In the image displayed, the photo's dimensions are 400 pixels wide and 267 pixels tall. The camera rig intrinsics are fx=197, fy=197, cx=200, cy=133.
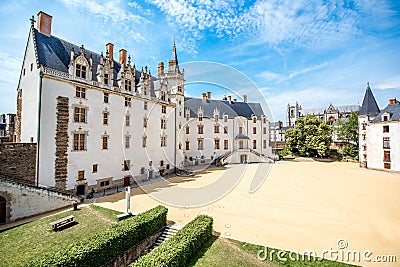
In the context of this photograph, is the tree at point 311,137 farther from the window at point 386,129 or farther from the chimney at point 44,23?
the chimney at point 44,23

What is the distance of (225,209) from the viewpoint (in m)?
15.9

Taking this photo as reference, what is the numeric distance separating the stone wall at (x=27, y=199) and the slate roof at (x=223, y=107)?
86.4 feet

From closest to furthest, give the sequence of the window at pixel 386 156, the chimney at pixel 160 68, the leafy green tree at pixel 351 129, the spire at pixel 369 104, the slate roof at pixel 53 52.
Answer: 1. the slate roof at pixel 53 52
2. the window at pixel 386 156
3. the chimney at pixel 160 68
4. the spire at pixel 369 104
5. the leafy green tree at pixel 351 129

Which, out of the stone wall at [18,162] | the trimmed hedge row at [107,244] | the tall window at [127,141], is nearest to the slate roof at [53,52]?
the tall window at [127,141]

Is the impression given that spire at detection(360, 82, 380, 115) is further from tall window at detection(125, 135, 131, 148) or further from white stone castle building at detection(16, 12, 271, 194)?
tall window at detection(125, 135, 131, 148)

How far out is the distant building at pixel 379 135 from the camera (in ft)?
103

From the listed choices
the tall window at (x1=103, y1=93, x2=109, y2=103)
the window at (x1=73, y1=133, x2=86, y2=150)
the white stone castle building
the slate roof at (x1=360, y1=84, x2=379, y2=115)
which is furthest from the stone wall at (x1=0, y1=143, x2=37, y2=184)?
the slate roof at (x1=360, y1=84, x2=379, y2=115)

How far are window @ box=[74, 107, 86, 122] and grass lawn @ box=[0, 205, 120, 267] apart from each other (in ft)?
27.5

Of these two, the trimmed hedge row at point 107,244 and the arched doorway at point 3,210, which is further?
the arched doorway at point 3,210

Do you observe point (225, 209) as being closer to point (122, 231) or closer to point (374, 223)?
point (122, 231)

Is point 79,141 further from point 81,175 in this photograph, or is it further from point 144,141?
point 144,141

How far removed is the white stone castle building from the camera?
54.9ft

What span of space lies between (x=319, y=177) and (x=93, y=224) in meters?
28.6

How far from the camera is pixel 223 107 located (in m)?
43.7
